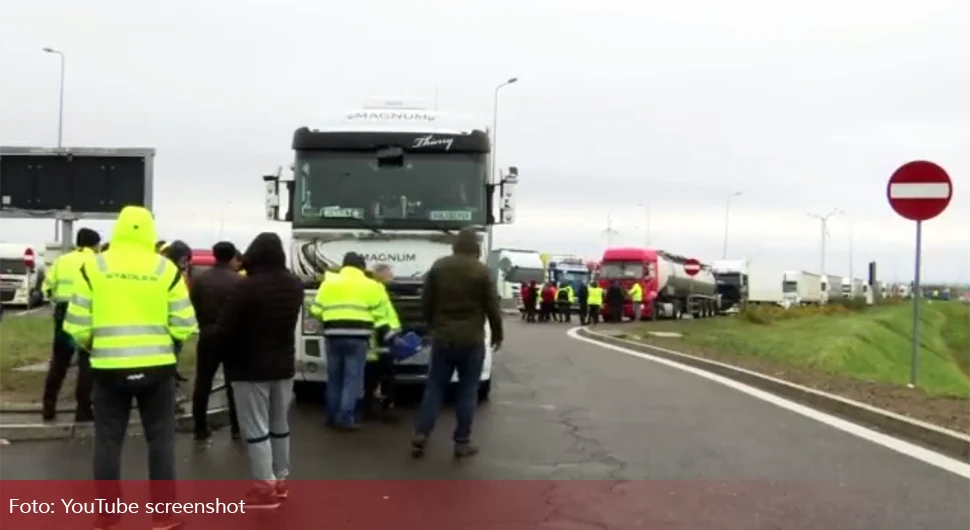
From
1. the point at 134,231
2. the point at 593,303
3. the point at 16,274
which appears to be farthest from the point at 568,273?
the point at 134,231

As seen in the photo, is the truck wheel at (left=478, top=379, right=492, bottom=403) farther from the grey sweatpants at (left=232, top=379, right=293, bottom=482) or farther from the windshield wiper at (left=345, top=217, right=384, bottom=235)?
the grey sweatpants at (left=232, top=379, right=293, bottom=482)

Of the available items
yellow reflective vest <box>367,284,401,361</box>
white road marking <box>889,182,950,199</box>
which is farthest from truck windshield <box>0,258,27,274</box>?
white road marking <box>889,182,950,199</box>

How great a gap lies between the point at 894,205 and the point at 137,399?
1069cm

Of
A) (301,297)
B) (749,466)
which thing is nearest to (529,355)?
(749,466)

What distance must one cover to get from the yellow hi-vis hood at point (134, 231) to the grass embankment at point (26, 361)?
6332 millimetres

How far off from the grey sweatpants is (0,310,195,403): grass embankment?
17.8 feet

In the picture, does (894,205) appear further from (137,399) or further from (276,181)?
(137,399)

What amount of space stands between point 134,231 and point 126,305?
18.2 inches

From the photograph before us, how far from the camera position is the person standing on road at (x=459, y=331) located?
980 cm

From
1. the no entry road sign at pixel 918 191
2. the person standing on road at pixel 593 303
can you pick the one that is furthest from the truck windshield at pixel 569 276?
the no entry road sign at pixel 918 191

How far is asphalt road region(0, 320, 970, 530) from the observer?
7.91 metres

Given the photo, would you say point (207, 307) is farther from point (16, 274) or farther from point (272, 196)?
point (16, 274)

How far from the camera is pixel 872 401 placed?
13.6 metres

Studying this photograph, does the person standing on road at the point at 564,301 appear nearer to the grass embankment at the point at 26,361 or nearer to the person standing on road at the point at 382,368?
the grass embankment at the point at 26,361
